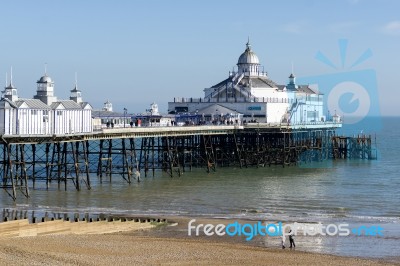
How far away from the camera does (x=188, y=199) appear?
147ft

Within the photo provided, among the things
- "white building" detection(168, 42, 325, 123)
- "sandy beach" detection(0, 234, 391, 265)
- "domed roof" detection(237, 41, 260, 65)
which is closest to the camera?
"sandy beach" detection(0, 234, 391, 265)

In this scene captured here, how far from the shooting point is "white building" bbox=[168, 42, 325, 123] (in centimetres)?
7706

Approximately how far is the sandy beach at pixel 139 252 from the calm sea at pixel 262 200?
7.44 feet

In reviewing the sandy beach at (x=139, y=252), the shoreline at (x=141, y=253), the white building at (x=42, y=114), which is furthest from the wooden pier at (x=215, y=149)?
the shoreline at (x=141, y=253)

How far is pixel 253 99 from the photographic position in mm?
77562

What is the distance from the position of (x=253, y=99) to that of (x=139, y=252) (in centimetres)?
5136

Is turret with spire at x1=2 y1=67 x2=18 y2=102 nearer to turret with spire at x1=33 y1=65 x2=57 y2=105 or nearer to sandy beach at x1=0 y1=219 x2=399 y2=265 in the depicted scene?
turret with spire at x1=33 y1=65 x2=57 y2=105

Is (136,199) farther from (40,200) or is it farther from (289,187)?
(289,187)

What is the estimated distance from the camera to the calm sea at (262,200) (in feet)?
111

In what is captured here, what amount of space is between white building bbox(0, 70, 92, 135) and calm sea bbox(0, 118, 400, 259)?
3.63m

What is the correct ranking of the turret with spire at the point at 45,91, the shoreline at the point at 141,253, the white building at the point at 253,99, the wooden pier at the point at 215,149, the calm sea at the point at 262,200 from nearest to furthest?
the shoreline at the point at 141,253 → the calm sea at the point at 262,200 → the turret with spire at the point at 45,91 → the wooden pier at the point at 215,149 → the white building at the point at 253,99

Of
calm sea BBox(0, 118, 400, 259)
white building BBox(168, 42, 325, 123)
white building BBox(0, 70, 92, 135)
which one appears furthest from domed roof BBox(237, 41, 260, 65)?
white building BBox(0, 70, 92, 135)

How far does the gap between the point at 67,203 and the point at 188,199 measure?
704 cm

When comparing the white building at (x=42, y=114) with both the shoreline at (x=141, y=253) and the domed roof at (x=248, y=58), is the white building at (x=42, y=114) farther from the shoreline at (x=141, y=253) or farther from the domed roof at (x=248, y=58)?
the domed roof at (x=248, y=58)
